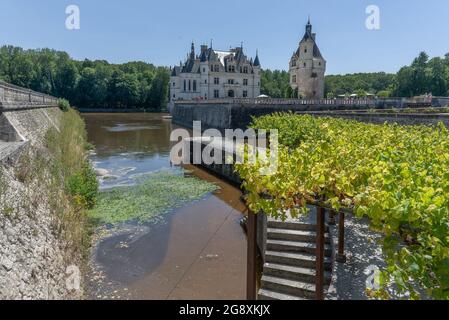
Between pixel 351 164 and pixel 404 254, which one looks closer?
pixel 404 254

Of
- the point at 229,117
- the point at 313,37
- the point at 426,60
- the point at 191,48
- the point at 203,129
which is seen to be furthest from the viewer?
the point at 191,48

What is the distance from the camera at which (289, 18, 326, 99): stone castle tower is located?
206 ft

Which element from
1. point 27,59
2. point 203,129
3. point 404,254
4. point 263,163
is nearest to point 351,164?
point 263,163

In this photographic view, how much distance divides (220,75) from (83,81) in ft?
129

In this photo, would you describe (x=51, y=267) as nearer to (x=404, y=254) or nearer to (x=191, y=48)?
(x=404, y=254)

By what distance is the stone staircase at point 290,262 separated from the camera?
24.6ft

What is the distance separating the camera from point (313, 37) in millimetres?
64312

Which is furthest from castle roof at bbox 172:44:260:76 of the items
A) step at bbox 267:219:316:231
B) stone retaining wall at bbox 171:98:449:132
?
step at bbox 267:219:316:231

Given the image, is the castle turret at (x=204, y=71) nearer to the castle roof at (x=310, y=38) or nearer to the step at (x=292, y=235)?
the castle roof at (x=310, y=38)

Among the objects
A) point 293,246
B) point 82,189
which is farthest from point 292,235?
point 82,189

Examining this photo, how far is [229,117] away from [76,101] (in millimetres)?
61065

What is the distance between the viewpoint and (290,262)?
26.6ft

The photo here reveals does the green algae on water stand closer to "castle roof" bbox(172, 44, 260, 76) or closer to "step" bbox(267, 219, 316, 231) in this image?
"step" bbox(267, 219, 316, 231)

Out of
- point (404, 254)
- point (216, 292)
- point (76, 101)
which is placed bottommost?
point (216, 292)
